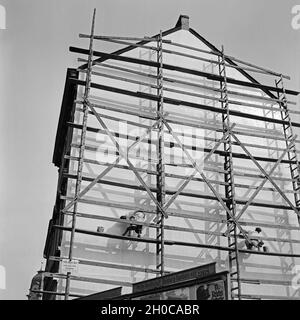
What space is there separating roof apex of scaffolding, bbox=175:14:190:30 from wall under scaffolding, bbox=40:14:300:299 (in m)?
0.59

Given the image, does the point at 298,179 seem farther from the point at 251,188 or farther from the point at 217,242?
the point at 217,242

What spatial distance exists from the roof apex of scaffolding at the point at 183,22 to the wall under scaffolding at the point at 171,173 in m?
0.59

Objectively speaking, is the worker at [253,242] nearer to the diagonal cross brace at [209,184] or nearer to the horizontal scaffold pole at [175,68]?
the diagonal cross brace at [209,184]

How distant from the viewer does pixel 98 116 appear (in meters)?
14.8

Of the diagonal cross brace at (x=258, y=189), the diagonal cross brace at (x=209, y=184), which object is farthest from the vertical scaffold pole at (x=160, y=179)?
the diagonal cross brace at (x=258, y=189)

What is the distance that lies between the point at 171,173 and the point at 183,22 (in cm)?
793

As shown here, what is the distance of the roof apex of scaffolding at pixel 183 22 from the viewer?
19.6m

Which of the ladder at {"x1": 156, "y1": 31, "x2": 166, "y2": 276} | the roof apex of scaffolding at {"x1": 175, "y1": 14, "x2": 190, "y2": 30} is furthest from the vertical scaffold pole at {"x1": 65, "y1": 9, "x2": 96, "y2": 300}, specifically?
the roof apex of scaffolding at {"x1": 175, "y1": 14, "x2": 190, "y2": 30}

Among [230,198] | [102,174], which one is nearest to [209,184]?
[230,198]

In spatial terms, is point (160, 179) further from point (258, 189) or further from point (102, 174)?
point (258, 189)

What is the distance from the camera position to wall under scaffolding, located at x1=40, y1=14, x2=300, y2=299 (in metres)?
13.9

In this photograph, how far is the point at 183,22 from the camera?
19750mm

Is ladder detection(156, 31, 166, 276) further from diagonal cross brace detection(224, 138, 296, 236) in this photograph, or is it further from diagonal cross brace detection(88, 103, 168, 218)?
diagonal cross brace detection(224, 138, 296, 236)
